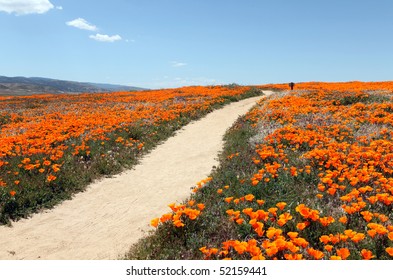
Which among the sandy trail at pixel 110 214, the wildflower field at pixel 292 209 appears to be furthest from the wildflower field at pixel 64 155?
the wildflower field at pixel 292 209

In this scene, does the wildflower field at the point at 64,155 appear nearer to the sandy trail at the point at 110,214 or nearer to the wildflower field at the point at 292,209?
the sandy trail at the point at 110,214

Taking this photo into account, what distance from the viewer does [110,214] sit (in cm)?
869

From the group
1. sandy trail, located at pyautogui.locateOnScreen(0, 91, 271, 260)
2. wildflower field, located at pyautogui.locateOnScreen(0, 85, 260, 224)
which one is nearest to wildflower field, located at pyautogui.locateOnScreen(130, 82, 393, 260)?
sandy trail, located at pyautogui.locateOnScreen(0, 91, 271, 260)

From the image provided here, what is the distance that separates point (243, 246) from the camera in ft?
14.6

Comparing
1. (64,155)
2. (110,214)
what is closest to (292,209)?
(110,214)

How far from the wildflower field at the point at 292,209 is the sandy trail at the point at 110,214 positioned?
0.92 m

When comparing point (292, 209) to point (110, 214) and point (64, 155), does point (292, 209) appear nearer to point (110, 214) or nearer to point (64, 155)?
point (110, 214)

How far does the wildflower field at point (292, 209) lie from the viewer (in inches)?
193

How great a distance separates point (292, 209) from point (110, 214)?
15.8 feet

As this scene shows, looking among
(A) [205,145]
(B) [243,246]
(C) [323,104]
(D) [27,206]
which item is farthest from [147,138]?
(B) [243,246]

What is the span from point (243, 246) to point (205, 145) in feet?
37.2

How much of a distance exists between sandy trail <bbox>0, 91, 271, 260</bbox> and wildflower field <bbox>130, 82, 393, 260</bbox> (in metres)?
0.92

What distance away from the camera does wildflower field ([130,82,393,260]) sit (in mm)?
4910
